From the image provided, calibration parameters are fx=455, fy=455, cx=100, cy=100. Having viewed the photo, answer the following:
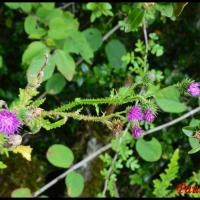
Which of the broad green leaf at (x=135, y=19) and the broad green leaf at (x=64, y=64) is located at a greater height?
the broad green leaf at (x=135, y=19)

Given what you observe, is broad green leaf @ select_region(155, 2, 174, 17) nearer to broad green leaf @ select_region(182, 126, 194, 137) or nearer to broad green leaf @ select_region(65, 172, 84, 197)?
broad green leaf @ select_region(182, 126, 194, 137)

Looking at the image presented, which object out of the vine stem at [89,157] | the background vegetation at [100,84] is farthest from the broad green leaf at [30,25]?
the vine stem at [89,157]

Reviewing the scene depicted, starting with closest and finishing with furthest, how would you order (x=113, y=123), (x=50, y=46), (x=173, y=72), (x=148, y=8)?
1. (x=113, y=123)
2. (x=148, y=8)
3. (x=50, y=46)
4. (x=173, y=72)

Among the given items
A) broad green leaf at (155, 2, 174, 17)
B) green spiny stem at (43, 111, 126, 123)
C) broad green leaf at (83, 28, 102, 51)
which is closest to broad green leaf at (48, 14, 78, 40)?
broad green leaf at (83, 28, 102, 51)

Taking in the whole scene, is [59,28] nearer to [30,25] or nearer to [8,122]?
[30,25]

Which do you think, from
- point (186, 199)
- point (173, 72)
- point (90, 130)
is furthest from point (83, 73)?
point (186, 199)

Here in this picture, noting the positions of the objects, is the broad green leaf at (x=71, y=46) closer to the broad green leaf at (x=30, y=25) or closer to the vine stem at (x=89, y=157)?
the broad green leaf at (x=30, y=25)

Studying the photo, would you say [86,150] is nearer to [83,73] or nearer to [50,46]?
[83,73]
